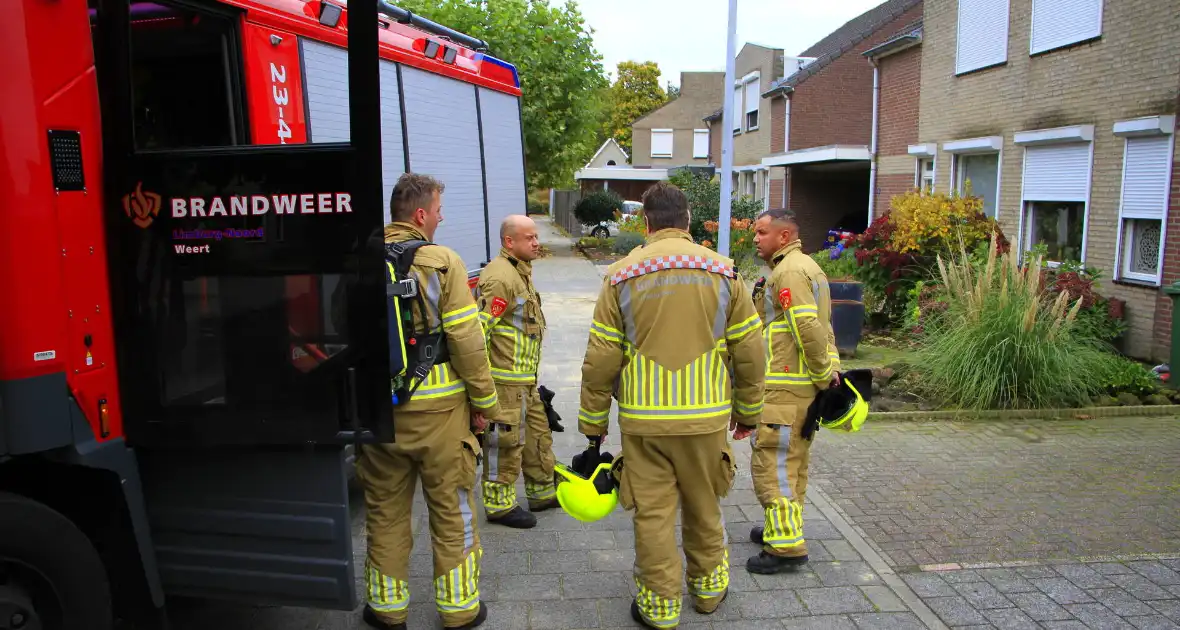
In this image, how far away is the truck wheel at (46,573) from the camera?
269 centimetres

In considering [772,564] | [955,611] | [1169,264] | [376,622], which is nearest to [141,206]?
[376,622]

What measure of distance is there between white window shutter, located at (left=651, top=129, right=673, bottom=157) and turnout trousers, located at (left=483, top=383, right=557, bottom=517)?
50624 millimetres

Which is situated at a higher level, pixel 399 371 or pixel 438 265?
pixel 438 265

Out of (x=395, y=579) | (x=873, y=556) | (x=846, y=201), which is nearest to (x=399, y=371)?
(x=395, y=579)

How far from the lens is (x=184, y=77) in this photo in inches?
148

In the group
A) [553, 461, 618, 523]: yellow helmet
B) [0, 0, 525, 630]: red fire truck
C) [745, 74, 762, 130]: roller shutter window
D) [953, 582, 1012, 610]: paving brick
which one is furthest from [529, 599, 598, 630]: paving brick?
[745, 74, 762, 130]: roller shutter window

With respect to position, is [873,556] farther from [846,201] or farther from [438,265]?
[846,201]

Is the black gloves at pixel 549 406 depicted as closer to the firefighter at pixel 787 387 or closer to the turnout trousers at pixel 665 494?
the firefighter at pixel 787 387

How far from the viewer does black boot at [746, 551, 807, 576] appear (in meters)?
4.51

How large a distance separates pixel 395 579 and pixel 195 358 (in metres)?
1.35

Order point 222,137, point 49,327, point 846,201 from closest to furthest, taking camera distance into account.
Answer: point 49,327, point 222,137, point 846,201

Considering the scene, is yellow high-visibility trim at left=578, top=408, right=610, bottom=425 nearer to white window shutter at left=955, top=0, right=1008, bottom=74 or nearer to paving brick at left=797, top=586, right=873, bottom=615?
paving brick at left=797, top=586, right=873, bottom=615

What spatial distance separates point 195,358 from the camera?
3004mm

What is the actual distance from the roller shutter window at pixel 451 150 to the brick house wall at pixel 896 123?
12.4 m
